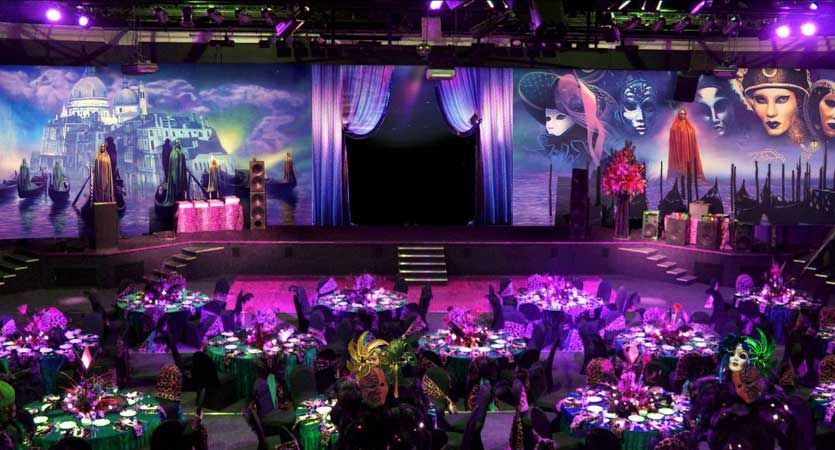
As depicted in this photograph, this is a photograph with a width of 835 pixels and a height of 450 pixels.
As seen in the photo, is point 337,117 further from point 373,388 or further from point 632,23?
point 373,388

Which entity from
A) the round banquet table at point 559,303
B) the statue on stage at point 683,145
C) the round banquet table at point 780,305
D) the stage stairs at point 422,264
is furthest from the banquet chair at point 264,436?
the statue on stage at point 683,145

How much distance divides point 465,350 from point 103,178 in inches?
401

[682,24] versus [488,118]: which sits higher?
[682,24]

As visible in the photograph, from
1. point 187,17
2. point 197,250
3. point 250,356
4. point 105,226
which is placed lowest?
point 250,356

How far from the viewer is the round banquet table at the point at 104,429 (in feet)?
22.0

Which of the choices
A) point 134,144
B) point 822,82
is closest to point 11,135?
point 134,144

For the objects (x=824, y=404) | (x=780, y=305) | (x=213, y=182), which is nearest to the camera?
(x=824, y=404)

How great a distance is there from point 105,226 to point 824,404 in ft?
39.1

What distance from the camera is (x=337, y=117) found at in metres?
18.6

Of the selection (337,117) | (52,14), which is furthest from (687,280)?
(52,14)

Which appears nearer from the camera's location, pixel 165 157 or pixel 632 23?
pixel 632 23

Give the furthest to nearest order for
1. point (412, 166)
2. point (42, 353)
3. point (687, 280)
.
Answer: point (412, 166)
point (687, 280)
point (42, 353)

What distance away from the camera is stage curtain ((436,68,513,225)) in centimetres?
1878

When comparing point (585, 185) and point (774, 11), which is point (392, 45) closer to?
point (585, 185)
